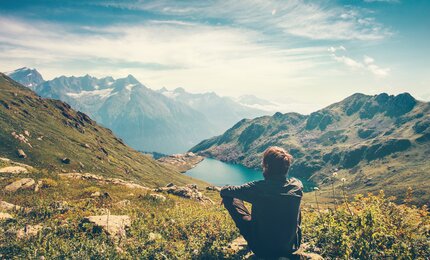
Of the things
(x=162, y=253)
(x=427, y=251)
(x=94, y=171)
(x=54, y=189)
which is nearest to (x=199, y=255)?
(x=162, y=253)

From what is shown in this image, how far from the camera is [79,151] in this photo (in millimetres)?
177500

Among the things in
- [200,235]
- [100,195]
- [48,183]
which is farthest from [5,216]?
[48,183]

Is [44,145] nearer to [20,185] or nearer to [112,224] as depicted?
[20,185]

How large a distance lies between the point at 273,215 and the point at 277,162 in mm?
1946

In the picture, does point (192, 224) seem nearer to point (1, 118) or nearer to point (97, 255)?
point (97, 255)

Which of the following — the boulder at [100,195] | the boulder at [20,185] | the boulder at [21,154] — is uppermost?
the boulder at [20,185]

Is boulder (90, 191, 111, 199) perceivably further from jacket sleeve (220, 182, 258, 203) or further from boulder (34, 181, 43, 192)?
jacket sleeve (220, 182, 258, 203)

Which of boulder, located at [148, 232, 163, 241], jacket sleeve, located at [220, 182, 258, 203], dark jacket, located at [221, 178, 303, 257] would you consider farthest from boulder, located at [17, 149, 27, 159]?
dark jacket, located at [221, 178, 303, 257]

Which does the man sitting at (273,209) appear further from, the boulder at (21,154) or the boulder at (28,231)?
the boulder at (21,154)

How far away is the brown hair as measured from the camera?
10695mm

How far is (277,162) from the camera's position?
1074cm

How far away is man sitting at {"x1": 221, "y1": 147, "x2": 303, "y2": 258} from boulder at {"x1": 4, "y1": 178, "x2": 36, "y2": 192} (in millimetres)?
21469

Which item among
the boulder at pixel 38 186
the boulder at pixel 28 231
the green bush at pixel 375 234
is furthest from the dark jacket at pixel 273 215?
the boulder at pixel 38 186

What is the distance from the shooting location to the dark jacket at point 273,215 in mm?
10406
